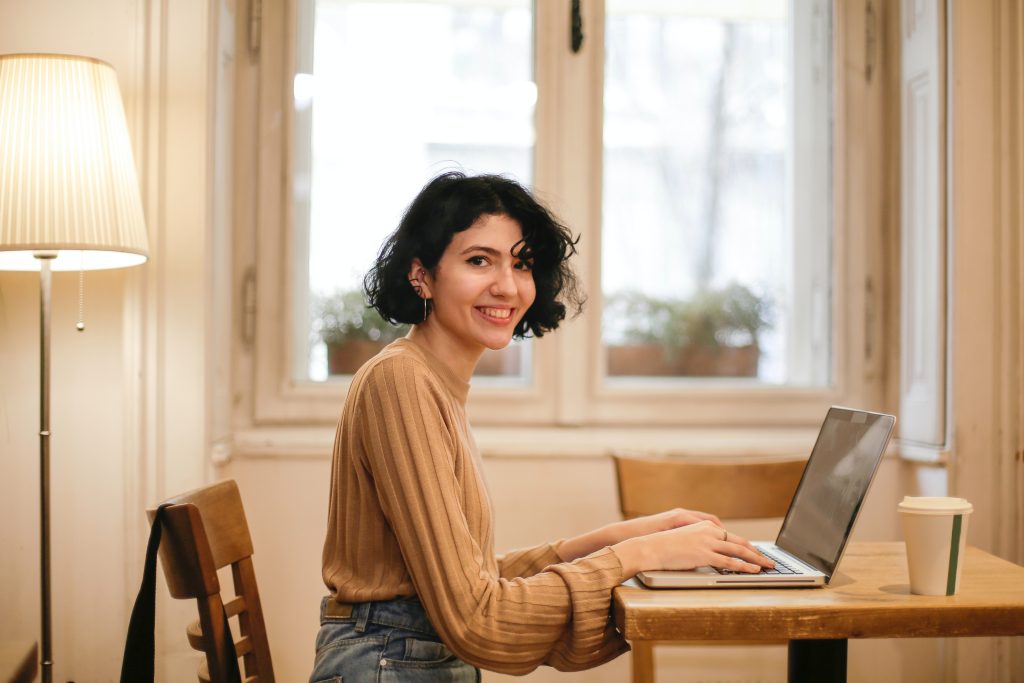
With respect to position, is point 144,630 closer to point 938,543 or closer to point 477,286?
point 477,286

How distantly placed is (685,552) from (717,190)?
1568 mm

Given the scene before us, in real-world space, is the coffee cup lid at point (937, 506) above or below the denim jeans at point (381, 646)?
above

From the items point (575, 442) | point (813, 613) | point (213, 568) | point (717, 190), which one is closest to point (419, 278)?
point (213, 568)

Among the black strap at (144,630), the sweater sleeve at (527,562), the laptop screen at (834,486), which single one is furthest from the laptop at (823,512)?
the black strap at (144,630)

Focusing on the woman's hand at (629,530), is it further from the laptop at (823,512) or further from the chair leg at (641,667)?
the chair leg at (641,667)

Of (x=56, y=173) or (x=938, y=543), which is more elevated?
(x=56, y=173)

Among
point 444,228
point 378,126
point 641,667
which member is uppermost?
point 378,126

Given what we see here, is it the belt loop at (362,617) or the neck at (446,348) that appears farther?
the neck at (446,348)

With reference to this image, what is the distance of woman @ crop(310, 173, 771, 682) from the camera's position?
1.23 m

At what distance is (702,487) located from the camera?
2012mm

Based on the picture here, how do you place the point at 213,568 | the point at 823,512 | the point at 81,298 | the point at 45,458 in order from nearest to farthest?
the point at 213,568 < the point at 823,512 < the point at 45,458 < the point at 81,298

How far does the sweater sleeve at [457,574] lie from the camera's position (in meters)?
1.22

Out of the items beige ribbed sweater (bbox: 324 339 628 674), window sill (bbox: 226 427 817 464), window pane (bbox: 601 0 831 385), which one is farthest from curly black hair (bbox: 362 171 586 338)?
window pane (bbox: 601 0 831 385)

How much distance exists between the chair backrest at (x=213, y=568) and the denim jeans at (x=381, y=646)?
152 mm
